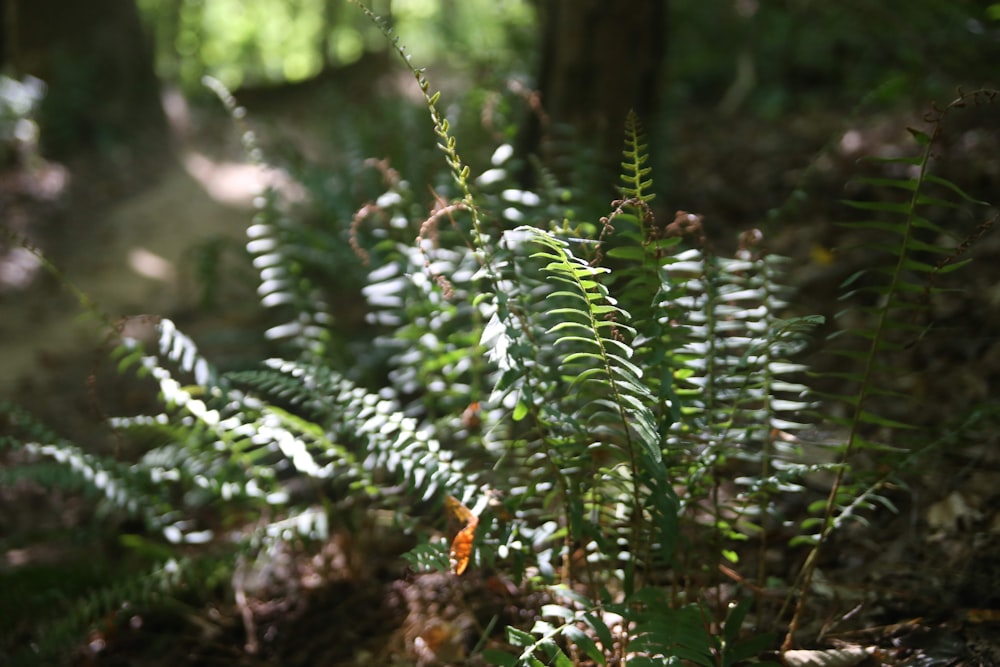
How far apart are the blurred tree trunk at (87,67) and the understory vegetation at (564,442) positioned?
632 centimetres

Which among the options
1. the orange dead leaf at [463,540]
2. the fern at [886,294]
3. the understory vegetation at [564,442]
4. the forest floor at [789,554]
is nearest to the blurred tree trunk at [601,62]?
the understory vegetation at [564,442]

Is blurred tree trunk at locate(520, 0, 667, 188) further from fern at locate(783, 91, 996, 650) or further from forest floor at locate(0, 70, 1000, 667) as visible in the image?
fern at locate(783, 91, 996, 650)

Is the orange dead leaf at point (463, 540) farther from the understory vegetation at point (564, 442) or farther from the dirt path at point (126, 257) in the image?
the dirt path at point (126, 257)

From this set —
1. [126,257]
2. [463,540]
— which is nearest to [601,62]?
[463,540]

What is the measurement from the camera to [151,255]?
22.3ft

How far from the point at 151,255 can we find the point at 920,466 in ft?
21.2

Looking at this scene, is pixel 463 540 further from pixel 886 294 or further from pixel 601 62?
pixel 601 62

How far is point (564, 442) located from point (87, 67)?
8425 mm

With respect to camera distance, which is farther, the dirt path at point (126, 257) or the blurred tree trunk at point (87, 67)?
the blurred tree trunk at point (87, 67)

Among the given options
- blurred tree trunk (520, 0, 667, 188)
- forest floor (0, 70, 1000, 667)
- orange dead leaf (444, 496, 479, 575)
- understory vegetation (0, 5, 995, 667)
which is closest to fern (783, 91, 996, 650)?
understory vegetation (0, 5, 995, 667)

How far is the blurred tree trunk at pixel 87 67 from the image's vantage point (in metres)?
7.85

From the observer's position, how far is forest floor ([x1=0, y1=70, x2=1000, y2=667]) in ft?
5.94

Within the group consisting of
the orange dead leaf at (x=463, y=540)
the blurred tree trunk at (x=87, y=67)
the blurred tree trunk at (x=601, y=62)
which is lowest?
the orange dead leaf at (x=463, y=540)

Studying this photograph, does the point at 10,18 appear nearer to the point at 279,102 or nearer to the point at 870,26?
the point at 279,102
